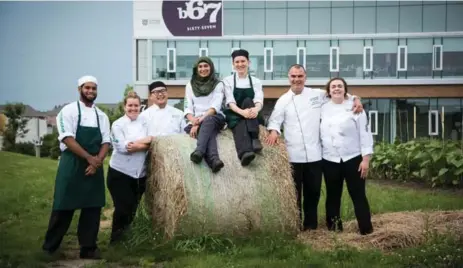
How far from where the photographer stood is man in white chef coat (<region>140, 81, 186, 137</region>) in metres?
7.55

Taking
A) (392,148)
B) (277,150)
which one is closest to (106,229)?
(277,150)

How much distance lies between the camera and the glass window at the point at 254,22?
36.1m

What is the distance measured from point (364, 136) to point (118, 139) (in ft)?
9.00

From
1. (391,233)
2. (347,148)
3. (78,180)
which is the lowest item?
(391,233)

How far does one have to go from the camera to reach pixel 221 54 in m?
33.9

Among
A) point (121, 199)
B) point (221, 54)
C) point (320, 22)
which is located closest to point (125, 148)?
point (121, 199)

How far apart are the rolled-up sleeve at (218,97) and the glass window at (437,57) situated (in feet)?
91.2

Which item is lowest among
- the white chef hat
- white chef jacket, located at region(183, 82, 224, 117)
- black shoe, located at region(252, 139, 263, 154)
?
black shoe, located at region(252, 139, 263, 154)

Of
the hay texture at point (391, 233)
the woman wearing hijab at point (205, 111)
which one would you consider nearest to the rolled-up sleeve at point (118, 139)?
the woman wearing hijab at point (205, 111)

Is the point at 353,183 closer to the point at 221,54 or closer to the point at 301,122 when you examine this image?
the point at 301,122

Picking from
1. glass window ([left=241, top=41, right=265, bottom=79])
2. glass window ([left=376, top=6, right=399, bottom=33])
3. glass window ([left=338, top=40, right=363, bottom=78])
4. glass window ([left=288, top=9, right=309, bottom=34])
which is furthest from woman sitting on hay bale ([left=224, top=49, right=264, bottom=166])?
glass window ([left=376, top=6, right=399, bottom=33])

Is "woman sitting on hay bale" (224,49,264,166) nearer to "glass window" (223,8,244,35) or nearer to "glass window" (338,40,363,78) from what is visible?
"glass window" (338,40,363,78)

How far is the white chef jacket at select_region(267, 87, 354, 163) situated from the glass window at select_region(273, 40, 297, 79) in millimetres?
26446

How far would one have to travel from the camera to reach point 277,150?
7113 millimetres
